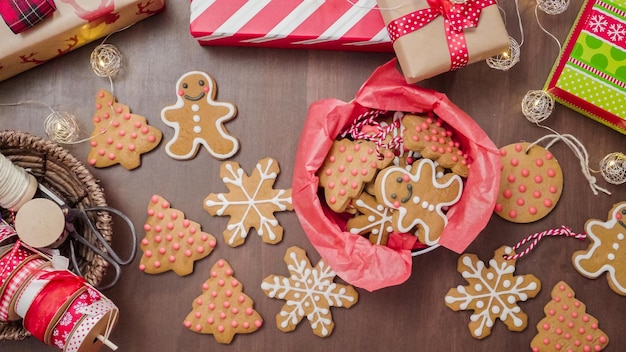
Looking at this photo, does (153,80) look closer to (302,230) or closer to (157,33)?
(157,33)

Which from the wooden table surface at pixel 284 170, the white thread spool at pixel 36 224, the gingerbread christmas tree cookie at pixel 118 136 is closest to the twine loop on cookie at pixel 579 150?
the wooden table surface at pixel 284 170

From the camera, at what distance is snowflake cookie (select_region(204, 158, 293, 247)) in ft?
4.23

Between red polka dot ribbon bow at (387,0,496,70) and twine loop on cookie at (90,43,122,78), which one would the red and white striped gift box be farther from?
twine loop on cookie at (90,43,122,78)

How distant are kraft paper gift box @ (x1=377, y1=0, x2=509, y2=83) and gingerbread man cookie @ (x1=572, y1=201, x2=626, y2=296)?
0.46 metres

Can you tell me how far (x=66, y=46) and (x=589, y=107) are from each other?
1.10 meters

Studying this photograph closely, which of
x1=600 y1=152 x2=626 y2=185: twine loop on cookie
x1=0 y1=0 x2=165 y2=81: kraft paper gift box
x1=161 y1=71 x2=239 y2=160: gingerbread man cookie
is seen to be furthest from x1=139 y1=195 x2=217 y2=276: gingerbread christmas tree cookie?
x1=600 y1=152 x2=626 y2=185: twine loop on cookie

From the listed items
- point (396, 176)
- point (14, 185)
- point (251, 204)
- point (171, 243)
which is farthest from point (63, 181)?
point (396, 176)

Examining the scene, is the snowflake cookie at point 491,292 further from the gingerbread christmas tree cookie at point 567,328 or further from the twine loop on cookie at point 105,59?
the twine loop on cookie at point 105,59

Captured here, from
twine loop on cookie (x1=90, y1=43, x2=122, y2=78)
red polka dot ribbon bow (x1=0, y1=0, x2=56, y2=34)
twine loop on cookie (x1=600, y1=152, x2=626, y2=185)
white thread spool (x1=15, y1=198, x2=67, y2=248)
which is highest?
red polka dot ribbon bow (x1=0, y1=0, x2=56, y2=34)

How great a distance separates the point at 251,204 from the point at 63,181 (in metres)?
0.38

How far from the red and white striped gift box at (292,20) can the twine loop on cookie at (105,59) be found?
0.62 feet

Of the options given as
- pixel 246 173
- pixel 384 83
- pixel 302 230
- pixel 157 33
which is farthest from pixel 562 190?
pixel 157 33

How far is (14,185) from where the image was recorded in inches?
45.4

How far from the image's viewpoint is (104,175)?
1.31 meters
